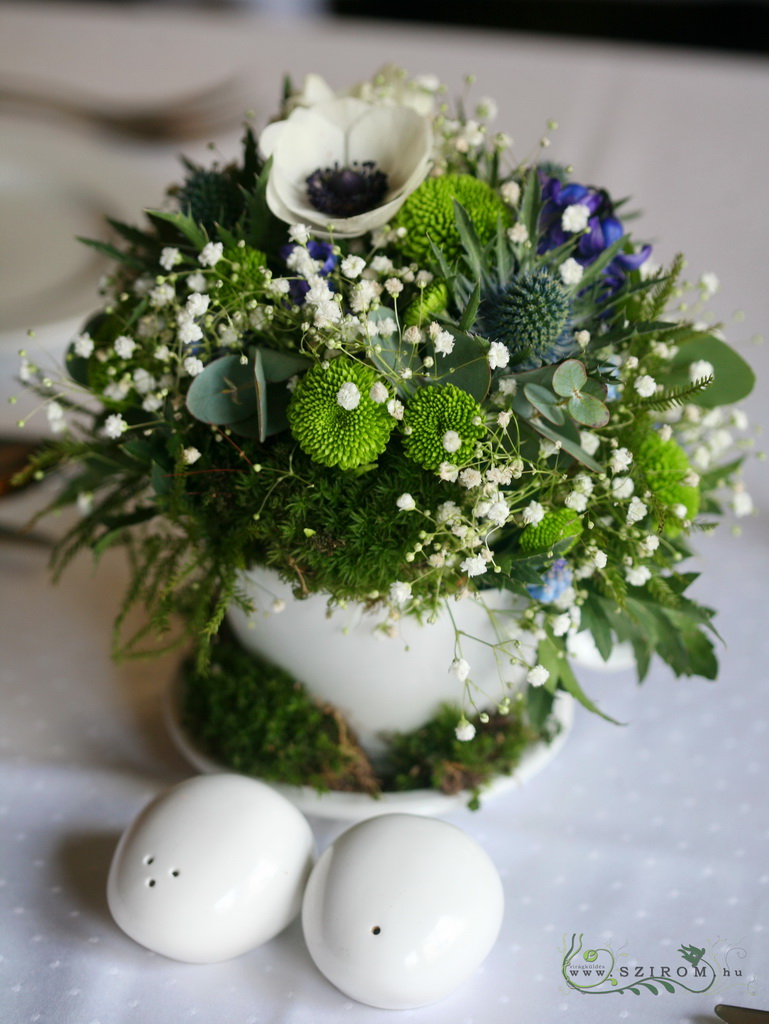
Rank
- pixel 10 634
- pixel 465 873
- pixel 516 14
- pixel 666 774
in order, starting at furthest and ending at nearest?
pixel 516 14 → pixel 10 634 → pixel 666 774 → pixel 465 873

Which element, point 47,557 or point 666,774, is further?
point 47,557

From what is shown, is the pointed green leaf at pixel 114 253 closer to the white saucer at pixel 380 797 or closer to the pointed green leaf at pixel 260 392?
the pointed green leaf at pixel 260 392

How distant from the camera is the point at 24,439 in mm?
863

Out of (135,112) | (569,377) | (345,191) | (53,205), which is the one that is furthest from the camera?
(135,112)

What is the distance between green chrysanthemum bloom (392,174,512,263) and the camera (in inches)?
22.6

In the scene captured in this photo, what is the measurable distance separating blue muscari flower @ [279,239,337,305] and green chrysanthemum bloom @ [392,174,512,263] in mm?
48

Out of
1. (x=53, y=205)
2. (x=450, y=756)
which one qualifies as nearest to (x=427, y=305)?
(x=450, y=756)

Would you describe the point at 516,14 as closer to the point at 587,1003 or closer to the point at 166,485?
the point at 166,485

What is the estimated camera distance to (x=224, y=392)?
56 cm

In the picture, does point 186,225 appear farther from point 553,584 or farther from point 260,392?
point 553,584

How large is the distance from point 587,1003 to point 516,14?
237 cm

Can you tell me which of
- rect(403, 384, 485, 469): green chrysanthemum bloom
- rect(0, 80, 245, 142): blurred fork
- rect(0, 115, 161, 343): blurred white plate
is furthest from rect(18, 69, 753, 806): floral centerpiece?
rect(0, 80, 245, 142): blurred fork

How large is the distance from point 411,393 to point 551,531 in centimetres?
12

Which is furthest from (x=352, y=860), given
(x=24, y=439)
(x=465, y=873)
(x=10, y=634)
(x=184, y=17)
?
(x=184, y=17)
